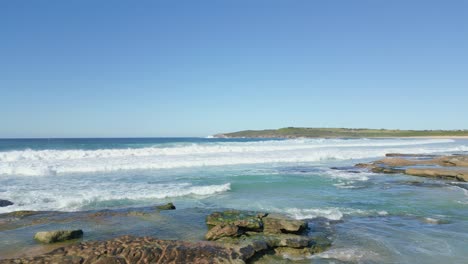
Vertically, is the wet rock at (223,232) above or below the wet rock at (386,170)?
above

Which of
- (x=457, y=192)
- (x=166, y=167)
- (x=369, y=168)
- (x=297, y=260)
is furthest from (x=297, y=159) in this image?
(x=297, y=260)

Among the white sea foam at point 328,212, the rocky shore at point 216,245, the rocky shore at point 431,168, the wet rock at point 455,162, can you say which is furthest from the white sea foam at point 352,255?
the wet rock at point 455,162

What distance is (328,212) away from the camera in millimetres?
10727

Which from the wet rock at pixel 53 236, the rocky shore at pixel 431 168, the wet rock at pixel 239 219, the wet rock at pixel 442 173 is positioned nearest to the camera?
the wet rock at pixel 53 236

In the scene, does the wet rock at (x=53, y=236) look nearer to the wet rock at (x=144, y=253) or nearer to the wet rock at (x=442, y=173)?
the wet rock at (x=144, y=253)

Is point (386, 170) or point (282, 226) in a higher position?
point (282, 226)

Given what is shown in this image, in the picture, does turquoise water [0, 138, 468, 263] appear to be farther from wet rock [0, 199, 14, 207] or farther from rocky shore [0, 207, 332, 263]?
rocky shore [0, 207, 332, 263]

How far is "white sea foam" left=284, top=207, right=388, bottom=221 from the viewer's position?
33.6 feet

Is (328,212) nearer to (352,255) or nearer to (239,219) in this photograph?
(239,219)

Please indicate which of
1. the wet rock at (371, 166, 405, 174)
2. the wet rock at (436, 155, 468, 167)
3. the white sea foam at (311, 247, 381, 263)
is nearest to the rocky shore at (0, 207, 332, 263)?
the white sea foam at (311, 247, 381, 263)

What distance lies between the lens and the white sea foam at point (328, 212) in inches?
403

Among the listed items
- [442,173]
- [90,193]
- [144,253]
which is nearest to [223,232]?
[144,253]

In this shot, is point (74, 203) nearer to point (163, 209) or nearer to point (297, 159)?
point (163, 209)

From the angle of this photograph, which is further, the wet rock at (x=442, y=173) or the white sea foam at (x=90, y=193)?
the wet rock at (x=442, y=173)
